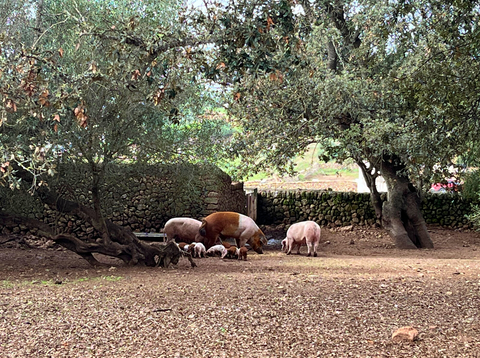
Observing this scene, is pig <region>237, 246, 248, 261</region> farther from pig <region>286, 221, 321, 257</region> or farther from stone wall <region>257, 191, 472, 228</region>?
stone wall <region>257, 191, 472, 228</region>

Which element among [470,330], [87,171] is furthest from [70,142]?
[470,330]

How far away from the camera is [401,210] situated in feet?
45.7

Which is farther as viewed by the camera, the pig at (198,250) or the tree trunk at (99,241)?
the pig at (198,250)

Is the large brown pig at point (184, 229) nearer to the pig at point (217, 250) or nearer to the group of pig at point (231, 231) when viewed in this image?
the group of pig at point (231, 231)

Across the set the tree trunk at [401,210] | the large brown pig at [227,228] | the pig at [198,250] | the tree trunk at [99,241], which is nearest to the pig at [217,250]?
the pig at [198,250]

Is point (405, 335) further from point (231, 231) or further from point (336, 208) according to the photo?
point (336, 208)

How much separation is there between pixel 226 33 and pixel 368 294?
3.19 m

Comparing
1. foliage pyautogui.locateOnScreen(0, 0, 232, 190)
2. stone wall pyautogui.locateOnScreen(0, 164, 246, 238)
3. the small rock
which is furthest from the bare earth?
stone wall pyautogui.locateOnScreen(0, 164, 246, 238)

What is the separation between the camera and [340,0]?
10828 mm

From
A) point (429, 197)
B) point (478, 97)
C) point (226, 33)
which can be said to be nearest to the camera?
point (226, 33)

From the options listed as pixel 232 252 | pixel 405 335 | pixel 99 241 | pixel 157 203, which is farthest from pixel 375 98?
pixel 405 335

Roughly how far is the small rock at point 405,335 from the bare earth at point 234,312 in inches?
1.8

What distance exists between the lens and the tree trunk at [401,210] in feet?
44.9

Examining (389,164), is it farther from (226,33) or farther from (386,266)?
(226,33)
